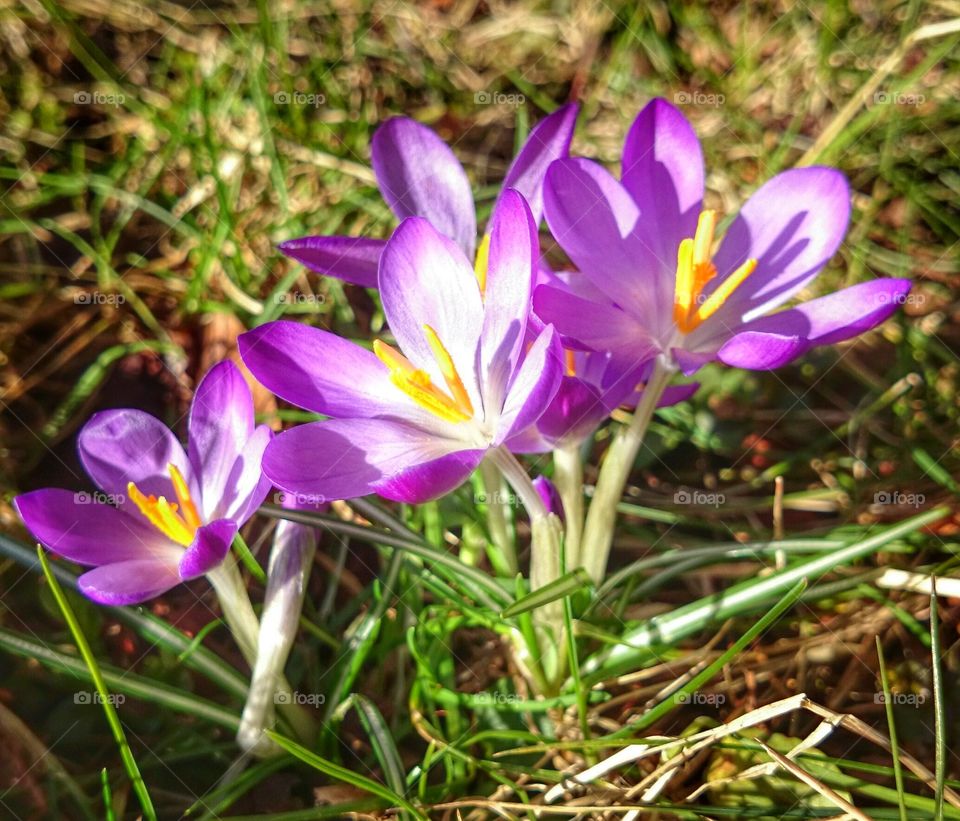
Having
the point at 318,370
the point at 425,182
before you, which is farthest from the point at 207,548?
the point at 425,182

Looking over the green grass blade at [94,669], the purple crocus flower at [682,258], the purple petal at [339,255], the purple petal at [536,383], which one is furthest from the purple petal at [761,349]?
the green grass blade at [94,669]

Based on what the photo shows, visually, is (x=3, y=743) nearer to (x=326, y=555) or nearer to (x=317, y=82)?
(x=326, y=555)

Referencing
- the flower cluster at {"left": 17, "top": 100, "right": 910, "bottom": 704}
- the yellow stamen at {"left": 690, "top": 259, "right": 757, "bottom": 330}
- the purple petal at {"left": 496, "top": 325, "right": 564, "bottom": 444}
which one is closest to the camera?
the purple petal at {"left": 496, "top": 325, "right": 564, "bottom": 444}

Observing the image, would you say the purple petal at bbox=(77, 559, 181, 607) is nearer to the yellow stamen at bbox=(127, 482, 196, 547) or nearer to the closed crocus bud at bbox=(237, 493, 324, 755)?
the yellow stamen at bbox=(127, 482, 196, 547)

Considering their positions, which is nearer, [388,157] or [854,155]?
[388,157]

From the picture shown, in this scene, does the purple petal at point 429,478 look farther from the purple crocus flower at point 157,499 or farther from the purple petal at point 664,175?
the purple petal at point 664,175

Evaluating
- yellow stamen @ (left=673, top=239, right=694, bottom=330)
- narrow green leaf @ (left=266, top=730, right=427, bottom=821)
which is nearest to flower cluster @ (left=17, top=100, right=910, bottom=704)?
yellow stamen @ (left=673, top=239, right=694, bottom=330)

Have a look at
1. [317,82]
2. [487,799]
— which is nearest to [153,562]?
[487,799]
